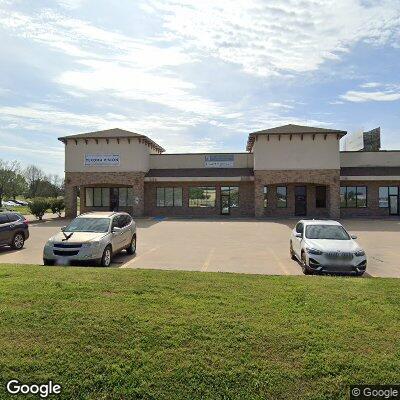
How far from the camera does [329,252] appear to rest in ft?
30.0

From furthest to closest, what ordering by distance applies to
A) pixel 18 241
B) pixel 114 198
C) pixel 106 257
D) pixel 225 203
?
pixel 114 198, pixel 225 203, pixel 18 241, pixel 106 257

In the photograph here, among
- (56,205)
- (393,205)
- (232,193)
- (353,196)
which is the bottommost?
(56,205)

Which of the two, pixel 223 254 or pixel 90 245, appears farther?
pixel 223 254

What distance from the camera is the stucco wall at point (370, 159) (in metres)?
33.0

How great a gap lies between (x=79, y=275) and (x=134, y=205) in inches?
1029

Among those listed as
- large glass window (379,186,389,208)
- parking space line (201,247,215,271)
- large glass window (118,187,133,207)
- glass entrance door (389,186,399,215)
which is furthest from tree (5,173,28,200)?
glass entrance door (389,186,399,215)

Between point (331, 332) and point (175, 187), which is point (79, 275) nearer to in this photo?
point (331, 332)

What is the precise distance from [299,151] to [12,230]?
24296 mm

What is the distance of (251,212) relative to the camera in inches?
1315

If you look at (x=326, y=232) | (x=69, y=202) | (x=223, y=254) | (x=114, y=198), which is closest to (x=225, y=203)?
(x=114, y=198)

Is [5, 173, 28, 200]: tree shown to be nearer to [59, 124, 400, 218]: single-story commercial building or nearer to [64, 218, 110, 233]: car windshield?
[59, 124, 400, 218]: single-story commercial building

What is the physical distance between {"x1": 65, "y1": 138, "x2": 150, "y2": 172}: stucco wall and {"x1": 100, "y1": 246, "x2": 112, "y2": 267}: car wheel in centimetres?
2248

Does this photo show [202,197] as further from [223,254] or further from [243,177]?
[223,254]

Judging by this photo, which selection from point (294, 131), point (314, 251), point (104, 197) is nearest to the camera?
point (314, 251)
